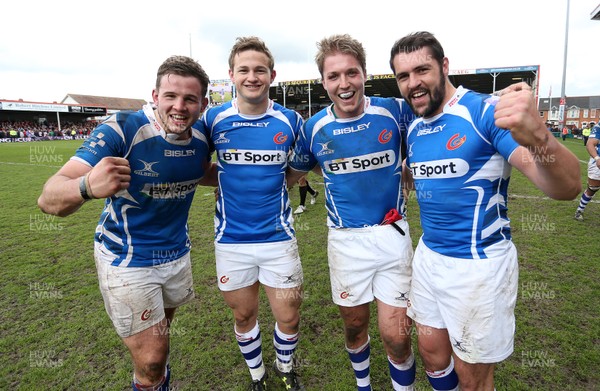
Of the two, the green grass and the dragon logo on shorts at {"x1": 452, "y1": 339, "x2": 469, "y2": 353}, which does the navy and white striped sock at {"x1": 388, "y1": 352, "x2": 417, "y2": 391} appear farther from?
the dragon logo on shorts at {"x1": 452, "y1": 339, "x2": 469, "y2": 353}

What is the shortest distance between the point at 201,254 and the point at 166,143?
12.6 ft

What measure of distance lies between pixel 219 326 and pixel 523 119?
3.61 metres

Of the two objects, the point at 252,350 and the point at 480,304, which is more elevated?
the point at 480,304

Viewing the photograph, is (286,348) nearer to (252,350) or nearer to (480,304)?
(252,350)

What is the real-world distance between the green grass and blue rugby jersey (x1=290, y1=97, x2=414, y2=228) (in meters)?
1.63

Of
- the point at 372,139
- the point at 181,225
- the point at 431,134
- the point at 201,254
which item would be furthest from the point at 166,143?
the point at 201,254

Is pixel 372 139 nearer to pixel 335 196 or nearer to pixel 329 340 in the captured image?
pixel 335 196

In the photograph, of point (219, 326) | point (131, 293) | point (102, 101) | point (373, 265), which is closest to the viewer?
point (131, 293)

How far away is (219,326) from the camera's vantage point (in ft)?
12.8

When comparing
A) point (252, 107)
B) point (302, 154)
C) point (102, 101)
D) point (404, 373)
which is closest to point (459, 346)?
point (404, 373)

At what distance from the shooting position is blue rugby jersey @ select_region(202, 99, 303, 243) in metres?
2.86

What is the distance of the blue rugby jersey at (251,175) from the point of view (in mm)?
2855

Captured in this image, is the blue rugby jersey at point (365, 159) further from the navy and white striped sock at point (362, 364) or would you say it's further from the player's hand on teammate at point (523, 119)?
the player's hand on teammate at point (523, 119)

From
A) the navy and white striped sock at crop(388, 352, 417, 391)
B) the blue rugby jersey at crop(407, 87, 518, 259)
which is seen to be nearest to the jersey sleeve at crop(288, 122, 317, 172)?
the blue rugby jersey at crop(407, 87, 518, 259)
